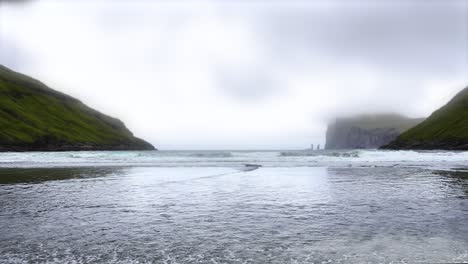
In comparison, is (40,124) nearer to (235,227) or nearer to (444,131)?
(235,227)

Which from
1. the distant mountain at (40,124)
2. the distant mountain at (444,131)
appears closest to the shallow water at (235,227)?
the distant mountain at (40,124)

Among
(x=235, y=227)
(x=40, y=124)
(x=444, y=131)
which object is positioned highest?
(x=444, y=131)

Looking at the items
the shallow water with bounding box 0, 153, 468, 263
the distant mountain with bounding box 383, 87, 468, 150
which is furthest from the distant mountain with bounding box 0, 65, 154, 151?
the distant mountain with bounding box 383, 87, 468, 150

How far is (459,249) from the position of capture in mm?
8078

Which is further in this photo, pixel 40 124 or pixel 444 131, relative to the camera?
pixel 40 124

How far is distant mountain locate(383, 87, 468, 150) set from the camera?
13362 cm

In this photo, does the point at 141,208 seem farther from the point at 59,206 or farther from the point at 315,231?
the point at 315,231

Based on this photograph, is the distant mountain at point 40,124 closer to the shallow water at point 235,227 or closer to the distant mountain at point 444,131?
the shallow water at point 235,227

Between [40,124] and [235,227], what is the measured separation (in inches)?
6411

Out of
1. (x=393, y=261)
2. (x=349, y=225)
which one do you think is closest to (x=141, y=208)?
(x=349, y=225)

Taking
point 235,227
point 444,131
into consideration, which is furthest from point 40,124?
point 444,131

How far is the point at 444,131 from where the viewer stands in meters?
151

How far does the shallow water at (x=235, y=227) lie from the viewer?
7852 millimetres

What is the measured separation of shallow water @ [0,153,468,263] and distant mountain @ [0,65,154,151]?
118656 mm
